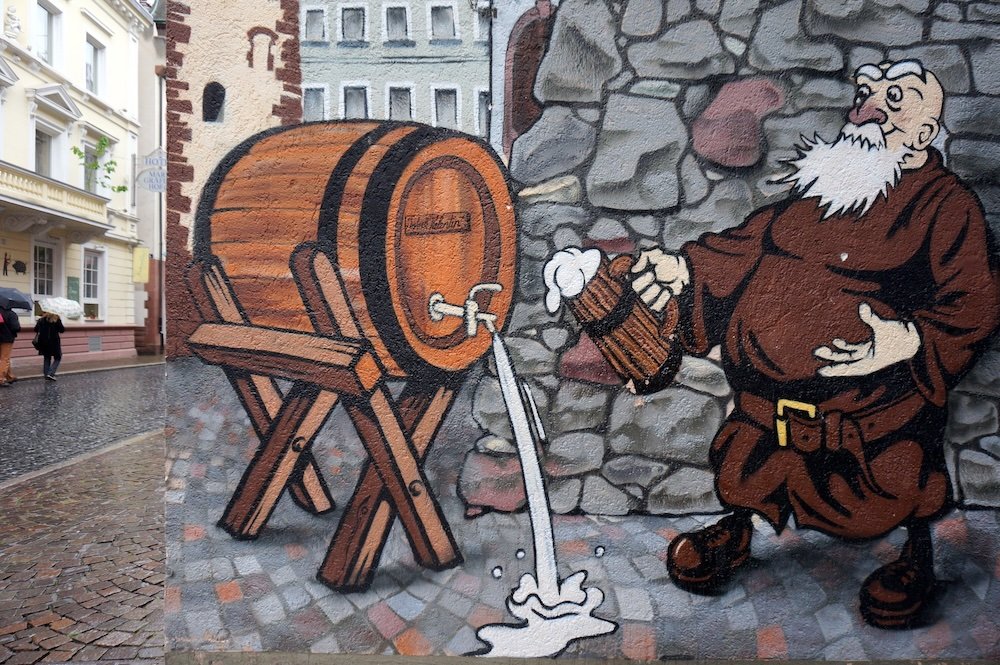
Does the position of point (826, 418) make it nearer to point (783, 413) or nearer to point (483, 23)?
point (783, 413)

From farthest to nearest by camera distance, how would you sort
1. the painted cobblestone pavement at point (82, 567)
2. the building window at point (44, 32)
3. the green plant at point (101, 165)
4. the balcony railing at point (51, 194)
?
the green plant at point (101, 165) → the building window at point (44, 32) → the balcony railing at point (51, 194) → the painted cobblestone pavement at point (82, 567)

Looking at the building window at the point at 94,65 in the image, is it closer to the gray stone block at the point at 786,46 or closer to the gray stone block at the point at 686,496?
the gray stone block at the point at 786,46

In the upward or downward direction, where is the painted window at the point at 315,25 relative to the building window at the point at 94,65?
downward

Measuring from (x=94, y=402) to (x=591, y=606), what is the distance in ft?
36.5

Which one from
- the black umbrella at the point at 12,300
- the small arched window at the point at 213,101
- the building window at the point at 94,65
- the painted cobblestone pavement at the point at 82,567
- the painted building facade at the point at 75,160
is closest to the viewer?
the small arched window at the point at 213,101

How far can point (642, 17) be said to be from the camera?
303 cm

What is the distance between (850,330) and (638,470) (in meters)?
1.21

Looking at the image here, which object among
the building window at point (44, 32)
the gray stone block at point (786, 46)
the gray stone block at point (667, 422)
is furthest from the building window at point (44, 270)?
the gray stone block at point (786, 46)

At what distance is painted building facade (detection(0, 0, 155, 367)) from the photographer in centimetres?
1845

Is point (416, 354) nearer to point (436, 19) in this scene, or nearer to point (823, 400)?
point (436, 19)

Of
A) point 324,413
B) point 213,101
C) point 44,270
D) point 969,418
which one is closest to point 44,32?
point 44,270

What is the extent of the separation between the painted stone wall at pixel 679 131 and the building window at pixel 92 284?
75.6 feet

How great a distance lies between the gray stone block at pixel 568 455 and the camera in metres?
3.04

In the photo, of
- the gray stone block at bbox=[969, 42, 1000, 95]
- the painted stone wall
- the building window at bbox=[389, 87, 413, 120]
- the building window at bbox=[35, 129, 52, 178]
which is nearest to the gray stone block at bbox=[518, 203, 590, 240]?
the painted stone wall
